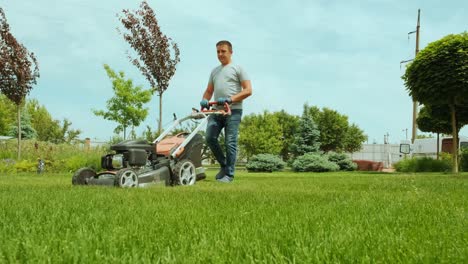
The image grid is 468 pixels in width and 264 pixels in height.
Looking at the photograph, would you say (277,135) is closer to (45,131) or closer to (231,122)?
(45,131)

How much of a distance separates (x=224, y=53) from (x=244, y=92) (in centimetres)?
71

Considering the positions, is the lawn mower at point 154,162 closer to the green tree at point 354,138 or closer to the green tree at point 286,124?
the green tree at point 286,124

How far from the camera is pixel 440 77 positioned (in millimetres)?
15125

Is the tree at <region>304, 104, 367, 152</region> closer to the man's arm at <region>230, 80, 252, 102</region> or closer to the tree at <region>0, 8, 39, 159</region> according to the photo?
the tree at <region>0, 8, 39, 159</region>

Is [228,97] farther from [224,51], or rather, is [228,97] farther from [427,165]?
[427,165]

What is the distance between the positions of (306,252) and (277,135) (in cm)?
3550

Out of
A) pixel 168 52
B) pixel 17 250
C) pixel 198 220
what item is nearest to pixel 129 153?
pixel 198 220

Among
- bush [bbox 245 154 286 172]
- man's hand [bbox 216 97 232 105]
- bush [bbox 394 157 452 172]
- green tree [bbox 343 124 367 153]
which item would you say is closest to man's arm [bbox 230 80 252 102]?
man's hand [bbox 216 97 232 105]

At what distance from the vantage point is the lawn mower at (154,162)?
5510 millimetres

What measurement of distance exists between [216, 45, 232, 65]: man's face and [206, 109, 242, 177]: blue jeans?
0.79 m

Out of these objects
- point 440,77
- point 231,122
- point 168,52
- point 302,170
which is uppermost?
point 168,52

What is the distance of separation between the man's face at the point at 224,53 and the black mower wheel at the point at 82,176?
8.75 feet

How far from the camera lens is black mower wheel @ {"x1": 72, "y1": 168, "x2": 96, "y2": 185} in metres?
5.79

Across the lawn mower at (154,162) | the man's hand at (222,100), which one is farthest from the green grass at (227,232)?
the man's hand at (222,100)
